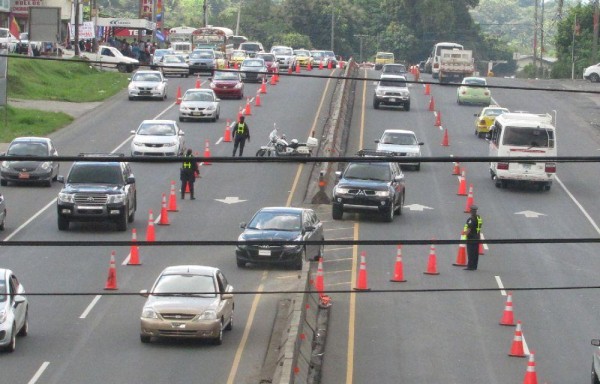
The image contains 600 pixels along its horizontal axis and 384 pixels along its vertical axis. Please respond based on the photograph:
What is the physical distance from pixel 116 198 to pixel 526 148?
627 inches

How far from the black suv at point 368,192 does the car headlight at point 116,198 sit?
6.01 m

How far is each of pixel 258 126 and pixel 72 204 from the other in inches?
898

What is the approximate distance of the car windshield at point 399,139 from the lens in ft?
148

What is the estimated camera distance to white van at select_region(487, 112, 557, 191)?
141 ft

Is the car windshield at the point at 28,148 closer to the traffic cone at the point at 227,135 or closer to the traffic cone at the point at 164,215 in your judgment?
the traffic cone at the point at 164,215

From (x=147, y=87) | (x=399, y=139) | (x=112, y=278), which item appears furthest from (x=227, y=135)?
(x=112, y=278)

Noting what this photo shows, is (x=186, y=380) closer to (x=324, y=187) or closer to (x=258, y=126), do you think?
(x=324, y=187)

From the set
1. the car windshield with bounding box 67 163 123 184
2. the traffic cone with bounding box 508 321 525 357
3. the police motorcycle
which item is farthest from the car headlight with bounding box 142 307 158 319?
the police motorcycle

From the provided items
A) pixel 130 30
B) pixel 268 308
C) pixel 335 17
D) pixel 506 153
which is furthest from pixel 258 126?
pixel 335 17

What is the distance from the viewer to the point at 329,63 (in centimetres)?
8631

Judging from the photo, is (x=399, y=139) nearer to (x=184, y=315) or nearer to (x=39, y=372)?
(x=184, y=315)

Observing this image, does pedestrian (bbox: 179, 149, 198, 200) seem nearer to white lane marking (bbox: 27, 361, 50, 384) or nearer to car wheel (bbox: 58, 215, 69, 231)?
car wheel (bbox: 58, 215, 69, 231)

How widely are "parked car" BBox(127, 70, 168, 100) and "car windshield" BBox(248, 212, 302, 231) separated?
3189cm

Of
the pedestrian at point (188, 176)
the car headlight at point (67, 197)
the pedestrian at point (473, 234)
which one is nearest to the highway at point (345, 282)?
the pedestrian at point (473, 234)
